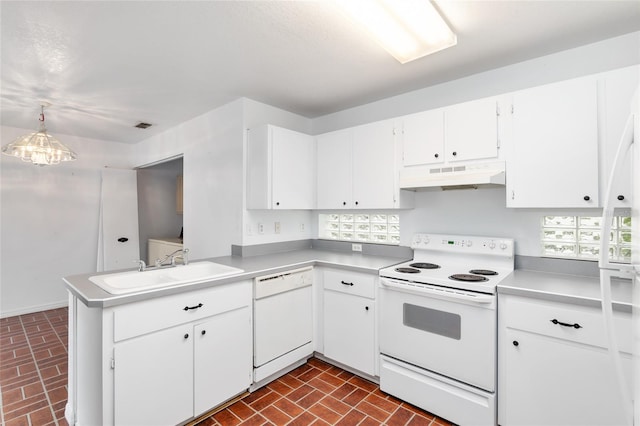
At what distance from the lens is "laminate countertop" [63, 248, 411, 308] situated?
64.0 inches

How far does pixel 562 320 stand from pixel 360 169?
181cm

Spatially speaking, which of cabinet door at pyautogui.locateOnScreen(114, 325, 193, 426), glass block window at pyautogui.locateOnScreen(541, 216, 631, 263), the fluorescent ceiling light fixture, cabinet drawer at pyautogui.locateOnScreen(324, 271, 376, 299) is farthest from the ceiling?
cabinet door at pyautogui.locateOnScreen(114, 325, 193, 426)

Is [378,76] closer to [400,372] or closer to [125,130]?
[400,372]

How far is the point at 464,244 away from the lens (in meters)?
2.46

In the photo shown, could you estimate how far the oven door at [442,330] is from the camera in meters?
1.83

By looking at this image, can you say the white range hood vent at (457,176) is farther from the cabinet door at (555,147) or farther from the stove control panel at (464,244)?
the stove control panel at (464,244)

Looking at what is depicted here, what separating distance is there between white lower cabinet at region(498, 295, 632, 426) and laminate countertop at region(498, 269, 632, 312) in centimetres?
4

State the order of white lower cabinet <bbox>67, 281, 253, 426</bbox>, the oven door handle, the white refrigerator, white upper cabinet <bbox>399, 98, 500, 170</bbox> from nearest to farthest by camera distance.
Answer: the white refrigerator → white lower cabinet <bbox>67, 281, 253, 426</bbox> → the oven door handle → white upper cabinet <bbox>399, 98, 500, 170</bbox>

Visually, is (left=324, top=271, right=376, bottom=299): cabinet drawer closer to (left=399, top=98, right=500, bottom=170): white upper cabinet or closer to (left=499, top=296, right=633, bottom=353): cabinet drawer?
Result: (left=499, top=296, right=633, bottom=353): cabinet drawer

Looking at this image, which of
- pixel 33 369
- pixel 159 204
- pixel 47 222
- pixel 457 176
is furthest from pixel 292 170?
pixel 47 222

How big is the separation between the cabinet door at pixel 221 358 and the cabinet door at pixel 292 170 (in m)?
1.12

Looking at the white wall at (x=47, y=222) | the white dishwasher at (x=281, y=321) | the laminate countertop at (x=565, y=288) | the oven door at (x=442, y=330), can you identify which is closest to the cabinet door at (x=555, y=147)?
the laminate countertop at (x=565, y=288)

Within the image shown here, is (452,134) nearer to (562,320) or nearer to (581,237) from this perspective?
(581,237)

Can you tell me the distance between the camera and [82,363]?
182cm
